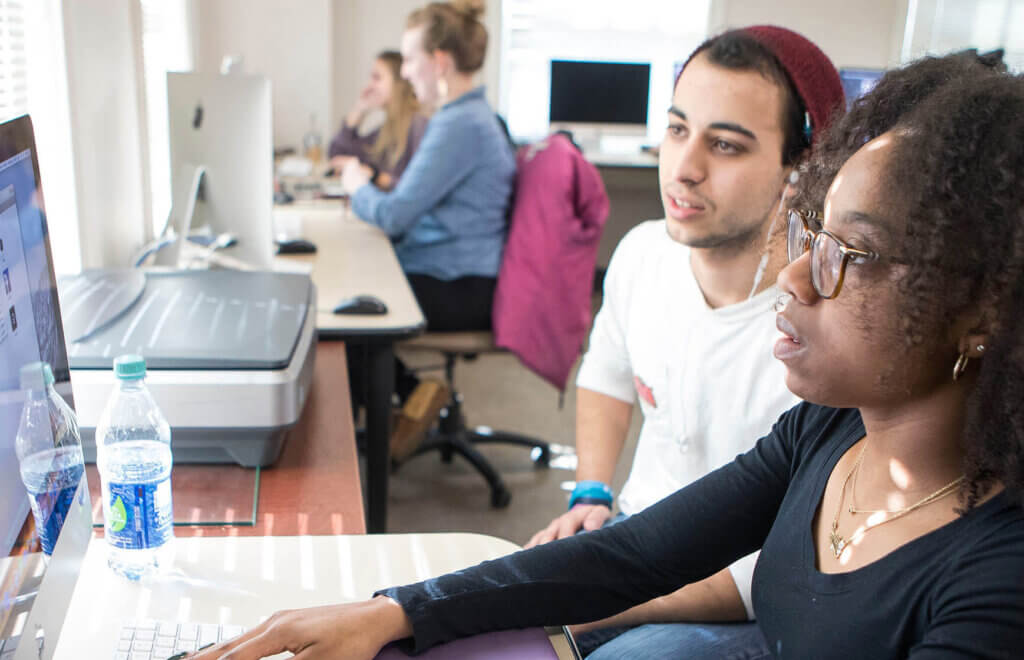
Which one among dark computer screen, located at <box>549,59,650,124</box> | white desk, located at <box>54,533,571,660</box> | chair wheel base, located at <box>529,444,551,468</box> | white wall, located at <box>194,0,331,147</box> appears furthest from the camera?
dark computer screen, located at <box>549,59,650,124</box>

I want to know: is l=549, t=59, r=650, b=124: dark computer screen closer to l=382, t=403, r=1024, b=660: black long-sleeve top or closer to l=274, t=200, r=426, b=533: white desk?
l=274, t=200, r=426, b=533: white desk

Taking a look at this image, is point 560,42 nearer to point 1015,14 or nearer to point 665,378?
point 1015,14

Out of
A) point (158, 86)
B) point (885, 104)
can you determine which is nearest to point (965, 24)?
point (158, 86)

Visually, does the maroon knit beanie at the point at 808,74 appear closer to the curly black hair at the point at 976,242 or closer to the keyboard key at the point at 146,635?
the curly black hair at the point at 976,242

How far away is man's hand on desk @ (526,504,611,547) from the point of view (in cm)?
126

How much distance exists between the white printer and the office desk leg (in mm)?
528

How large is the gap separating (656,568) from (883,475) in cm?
25

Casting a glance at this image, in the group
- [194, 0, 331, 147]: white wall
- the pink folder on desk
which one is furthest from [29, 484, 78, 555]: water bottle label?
[194, 0, 331, 147]: white wall

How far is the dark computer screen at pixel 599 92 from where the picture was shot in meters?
4.99

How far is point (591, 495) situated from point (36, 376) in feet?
2.62

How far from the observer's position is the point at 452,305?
2.64 m

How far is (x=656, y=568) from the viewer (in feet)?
3.16

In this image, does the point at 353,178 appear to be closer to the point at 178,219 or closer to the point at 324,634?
the point at 178,219

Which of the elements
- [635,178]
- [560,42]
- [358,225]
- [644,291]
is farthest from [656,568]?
[560,42]
